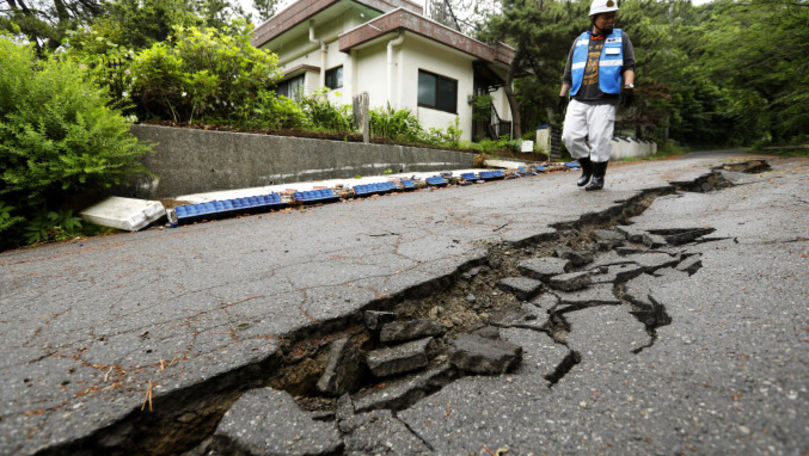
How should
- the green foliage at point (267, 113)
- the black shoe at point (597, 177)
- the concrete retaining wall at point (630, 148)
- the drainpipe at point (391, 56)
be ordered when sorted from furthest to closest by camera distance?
the concrete retaining wall at point (630, 148) < the drainpipe at point (391, 56) < the green foliage at point (267, 113) < the black shoe at point (597, 177)

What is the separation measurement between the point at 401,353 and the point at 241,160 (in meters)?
5.58

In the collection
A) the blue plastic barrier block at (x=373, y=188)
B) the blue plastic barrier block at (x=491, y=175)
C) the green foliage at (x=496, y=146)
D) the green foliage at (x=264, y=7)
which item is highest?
the green foliage at (x=264, y=7)

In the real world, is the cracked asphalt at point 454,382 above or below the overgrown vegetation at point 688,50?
below

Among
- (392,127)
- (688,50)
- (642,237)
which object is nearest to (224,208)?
(642,237)

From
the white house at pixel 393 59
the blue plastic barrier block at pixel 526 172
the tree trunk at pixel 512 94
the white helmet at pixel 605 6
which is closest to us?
the white helmet at pixel 605 6

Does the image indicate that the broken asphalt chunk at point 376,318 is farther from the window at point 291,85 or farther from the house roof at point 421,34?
the window at point 291,85

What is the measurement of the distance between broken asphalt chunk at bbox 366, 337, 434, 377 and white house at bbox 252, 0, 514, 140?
1010 cm

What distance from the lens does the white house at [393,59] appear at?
11.3 m

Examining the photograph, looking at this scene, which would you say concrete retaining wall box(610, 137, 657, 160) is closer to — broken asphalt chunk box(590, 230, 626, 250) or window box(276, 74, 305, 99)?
window box(276, 74, 305, 99)

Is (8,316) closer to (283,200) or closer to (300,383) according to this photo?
(300,383)

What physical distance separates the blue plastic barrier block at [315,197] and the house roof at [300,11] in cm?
855

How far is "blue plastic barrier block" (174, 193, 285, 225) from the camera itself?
4.23m

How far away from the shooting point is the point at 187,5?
15.2 meters

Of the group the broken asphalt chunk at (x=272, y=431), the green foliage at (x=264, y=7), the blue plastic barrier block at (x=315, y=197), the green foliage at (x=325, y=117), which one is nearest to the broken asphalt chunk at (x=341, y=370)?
the broken asphalt chunk at (x=272, y=431)
